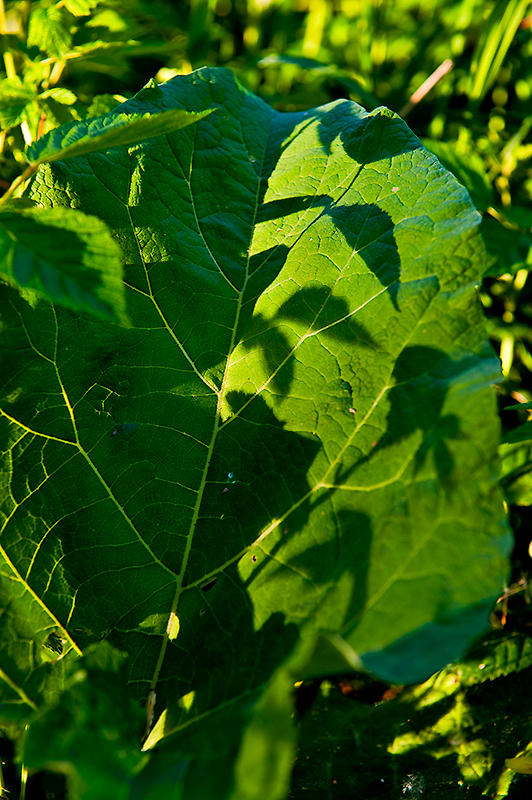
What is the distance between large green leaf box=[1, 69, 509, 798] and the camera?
0.81 meters

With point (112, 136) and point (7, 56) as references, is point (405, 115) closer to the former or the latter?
point (7, 56)

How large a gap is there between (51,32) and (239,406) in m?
0.85

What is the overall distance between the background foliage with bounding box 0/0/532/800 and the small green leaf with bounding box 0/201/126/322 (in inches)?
21.4

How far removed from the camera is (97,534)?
945mm

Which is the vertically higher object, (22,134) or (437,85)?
(437,85)

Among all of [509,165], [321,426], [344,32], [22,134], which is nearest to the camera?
[321,426]

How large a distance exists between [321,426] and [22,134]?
38.9 inches

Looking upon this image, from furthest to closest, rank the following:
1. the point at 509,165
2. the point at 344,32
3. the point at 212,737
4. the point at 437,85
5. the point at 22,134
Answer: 1. the point at 344,32
2. the point at 437,85
3. the point at 509,165
4. the point at 22,134
5. the point at 212,737

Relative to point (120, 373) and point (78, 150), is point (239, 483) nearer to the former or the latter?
point (120, 373)

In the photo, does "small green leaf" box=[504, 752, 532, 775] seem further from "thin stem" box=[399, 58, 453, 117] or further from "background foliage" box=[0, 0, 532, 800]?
"thin stem" box=[399, 58, 453, 117]

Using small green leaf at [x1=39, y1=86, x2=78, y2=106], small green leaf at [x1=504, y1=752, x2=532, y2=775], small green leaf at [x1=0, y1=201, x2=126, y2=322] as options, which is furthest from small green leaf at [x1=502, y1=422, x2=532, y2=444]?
small green leaf at [x1=39, y1=86, x2=78, y2=106]

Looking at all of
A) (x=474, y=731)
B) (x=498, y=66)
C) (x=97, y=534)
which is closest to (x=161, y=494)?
(x=97, y=534)

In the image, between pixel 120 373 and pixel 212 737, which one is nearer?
pixel 212 737

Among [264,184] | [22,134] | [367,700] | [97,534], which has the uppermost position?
[264,184]
